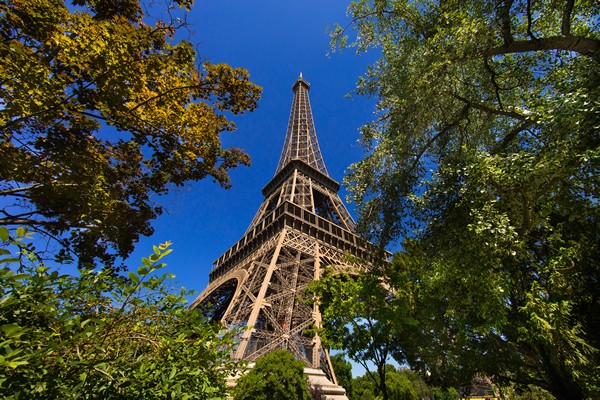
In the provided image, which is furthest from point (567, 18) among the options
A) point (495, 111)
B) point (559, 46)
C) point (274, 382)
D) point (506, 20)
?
point (274, 382)

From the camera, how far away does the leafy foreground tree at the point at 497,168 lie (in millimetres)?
4453

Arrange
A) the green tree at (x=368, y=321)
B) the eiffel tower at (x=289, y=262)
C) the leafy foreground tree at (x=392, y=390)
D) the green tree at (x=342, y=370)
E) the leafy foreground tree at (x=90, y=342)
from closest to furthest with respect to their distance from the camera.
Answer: the leafy foreground tree at (x=90, y=342), the green tree at (x=368, y=321), the eiffel tower at (x=289, y=262), the leafy foreground tree at (x=392, y=390), the green tree at (x=342, y=370)

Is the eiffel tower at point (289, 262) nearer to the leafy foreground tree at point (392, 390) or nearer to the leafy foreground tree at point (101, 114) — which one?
the leafy foreground tree at point (101, 114)

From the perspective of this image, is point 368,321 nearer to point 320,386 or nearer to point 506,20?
point 320,386

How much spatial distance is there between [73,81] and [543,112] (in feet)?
24.2

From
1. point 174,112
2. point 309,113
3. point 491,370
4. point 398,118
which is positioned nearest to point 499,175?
point 398,118

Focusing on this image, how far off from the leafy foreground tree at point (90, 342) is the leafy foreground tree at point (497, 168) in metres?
4.43

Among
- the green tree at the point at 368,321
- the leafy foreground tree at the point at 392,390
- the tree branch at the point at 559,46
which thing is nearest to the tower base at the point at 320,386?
the green tree at the point at 368,321

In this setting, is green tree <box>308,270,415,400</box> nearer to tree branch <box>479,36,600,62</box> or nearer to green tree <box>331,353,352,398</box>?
tree branch <box>479,36,600,62</box>

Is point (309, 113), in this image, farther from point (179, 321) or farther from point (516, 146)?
point (179, 321)

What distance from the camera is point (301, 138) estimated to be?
47.3 metres

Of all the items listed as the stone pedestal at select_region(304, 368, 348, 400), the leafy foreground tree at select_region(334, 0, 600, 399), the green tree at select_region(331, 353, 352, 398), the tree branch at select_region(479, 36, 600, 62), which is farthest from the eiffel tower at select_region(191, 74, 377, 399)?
the green tree at select_region(331, 353, 352, 398)

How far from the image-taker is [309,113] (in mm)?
52531

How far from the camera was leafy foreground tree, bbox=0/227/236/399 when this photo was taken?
2.00 meters
